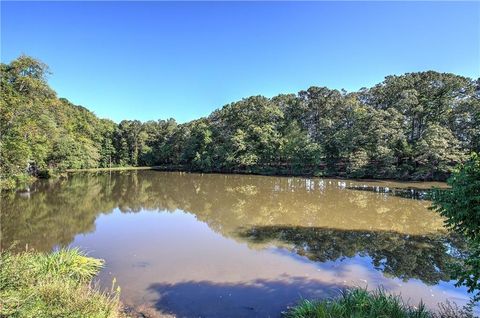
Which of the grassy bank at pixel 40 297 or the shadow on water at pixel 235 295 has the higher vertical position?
the grassy bank at pixel 40 297

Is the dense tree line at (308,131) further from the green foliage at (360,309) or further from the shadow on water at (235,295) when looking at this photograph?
the green foliage at (360,309)

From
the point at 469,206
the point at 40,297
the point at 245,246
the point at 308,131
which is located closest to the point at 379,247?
the point at 245,246

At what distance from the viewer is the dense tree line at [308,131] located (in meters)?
22.3

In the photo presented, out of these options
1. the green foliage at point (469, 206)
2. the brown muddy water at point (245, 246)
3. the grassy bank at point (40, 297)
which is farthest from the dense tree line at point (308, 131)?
the green foliage at point (469, 206)

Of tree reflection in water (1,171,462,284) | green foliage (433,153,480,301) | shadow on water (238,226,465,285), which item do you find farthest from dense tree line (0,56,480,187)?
green foliage (433,153,480,301)

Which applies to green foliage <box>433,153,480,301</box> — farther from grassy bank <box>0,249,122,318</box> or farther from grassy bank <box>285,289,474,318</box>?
grassy bank <box>0,249,122,318</box>

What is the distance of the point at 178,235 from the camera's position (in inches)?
468

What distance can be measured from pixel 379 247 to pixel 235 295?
19.1 feet

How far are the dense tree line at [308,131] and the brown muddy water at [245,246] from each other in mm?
6226

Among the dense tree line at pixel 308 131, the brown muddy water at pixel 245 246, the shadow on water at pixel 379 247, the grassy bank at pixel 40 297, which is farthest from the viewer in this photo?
the dense tree line at pixel 308 131

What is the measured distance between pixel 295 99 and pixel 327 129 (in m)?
7.88

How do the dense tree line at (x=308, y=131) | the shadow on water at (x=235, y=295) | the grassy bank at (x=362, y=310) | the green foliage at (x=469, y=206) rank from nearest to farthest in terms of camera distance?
the green foliage at (x=469, y=206)
the grassy bank at (x=362, y=310)
the shadow on water at (x=235, y=295)
the dense tree line at (x=308, y=131)

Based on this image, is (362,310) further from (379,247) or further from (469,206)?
(379,247)

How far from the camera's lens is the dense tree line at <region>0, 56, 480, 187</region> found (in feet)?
73.2
